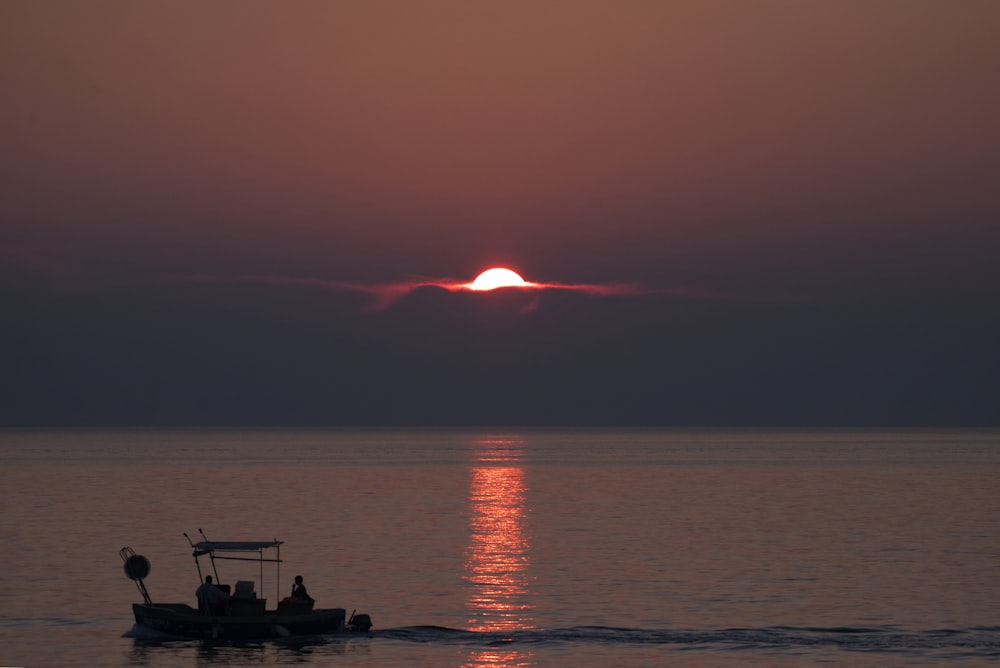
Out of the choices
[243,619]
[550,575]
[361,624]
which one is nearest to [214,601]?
[243,619]

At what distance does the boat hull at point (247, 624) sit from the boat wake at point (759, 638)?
97.0 inches

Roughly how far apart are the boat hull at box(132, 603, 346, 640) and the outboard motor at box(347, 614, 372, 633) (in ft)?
1.69

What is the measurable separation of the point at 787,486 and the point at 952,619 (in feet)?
352

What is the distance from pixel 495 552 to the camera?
89.9 m

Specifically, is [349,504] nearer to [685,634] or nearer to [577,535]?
[577,535]

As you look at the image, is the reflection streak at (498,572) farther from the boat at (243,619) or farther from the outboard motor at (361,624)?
the boat at (243,619)

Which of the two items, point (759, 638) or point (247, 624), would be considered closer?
point (759, 638)

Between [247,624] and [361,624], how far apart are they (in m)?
4.78

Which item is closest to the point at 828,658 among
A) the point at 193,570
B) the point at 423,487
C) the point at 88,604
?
the point at 88,604

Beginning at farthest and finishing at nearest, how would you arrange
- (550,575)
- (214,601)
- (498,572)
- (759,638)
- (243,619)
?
(498,572), (550,575), (214,601), (243,619), (759,638)

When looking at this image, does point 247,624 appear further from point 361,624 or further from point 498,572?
point 498,572

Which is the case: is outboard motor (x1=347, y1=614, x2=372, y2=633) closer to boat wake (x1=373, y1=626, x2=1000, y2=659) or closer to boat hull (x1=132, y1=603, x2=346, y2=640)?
boat hull (x1=132, y1=603, x2=346, y2=640)

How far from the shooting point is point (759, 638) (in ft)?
183

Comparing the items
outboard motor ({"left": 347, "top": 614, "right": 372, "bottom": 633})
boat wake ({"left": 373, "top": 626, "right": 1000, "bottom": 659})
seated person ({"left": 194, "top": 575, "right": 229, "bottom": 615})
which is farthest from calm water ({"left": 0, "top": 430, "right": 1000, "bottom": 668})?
seated person ({"left": 194, "top": 575, "right": 229, "bottom": 615})
